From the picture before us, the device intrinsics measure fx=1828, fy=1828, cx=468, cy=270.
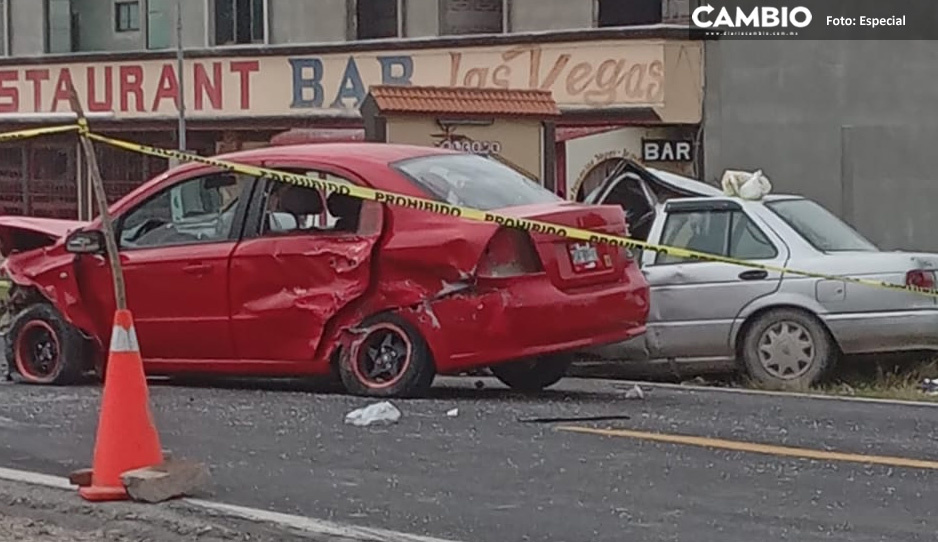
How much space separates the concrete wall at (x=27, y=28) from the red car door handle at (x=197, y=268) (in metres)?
19.5

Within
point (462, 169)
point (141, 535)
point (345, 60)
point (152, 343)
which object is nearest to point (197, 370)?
point (152, 343)

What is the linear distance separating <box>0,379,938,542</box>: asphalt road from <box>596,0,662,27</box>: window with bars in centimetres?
1214

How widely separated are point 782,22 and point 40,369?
12.6 metres

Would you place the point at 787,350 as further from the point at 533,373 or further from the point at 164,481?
the point at 164,481

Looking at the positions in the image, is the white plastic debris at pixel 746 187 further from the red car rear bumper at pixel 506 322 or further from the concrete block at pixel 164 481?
the concrete block at pixel 164 481

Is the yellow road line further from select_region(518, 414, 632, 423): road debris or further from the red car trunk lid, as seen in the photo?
the red car trunk lid

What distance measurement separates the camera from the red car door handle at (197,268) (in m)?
10.9

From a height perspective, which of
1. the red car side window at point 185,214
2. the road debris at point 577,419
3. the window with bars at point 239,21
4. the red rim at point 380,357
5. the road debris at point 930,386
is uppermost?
the window with bars at point 239,21

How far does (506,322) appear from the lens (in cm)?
1008

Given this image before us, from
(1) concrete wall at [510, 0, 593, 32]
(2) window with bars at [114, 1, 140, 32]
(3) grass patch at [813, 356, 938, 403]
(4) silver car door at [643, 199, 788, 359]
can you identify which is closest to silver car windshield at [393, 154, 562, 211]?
(4) silver car door at [643, 199, 788, 359]

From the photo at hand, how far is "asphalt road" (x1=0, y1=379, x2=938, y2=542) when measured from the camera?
698 cm

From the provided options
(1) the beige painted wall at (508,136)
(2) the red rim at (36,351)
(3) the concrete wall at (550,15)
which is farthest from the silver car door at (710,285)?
(3) the concrete wall at (550,15)

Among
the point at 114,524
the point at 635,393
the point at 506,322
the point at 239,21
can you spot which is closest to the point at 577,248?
the point at 506,322

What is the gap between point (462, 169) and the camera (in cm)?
1096
